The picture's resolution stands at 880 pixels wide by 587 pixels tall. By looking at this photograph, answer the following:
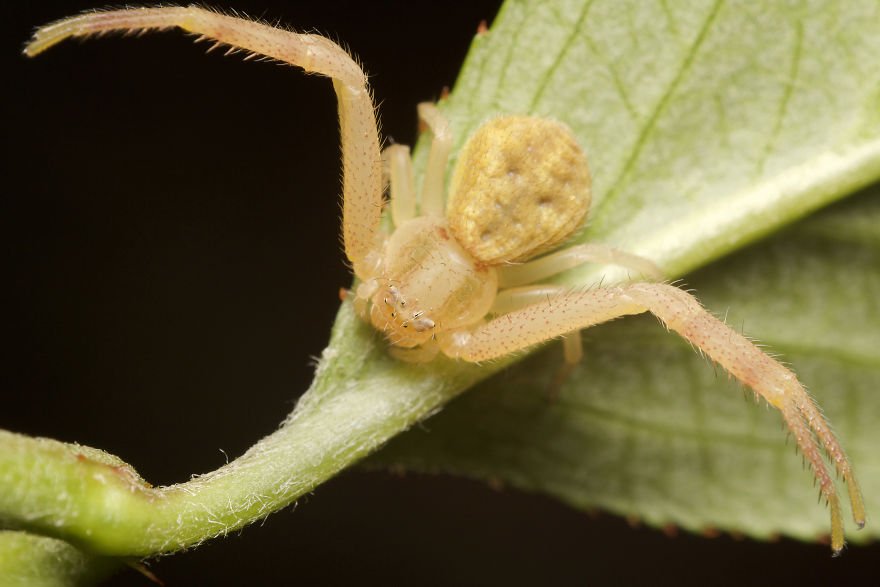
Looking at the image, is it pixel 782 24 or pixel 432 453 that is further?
pixel 432 453

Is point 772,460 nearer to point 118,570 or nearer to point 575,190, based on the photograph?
point 575,190

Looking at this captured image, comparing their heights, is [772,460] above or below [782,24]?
below

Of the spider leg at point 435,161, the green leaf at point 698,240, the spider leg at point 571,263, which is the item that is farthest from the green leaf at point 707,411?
the spider leg at point 435,161

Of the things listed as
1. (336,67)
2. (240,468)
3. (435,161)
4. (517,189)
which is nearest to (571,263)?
(517,189)

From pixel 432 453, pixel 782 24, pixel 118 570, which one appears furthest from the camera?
pixel 432 453

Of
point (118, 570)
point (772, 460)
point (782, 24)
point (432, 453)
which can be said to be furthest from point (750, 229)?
point (118, 570)

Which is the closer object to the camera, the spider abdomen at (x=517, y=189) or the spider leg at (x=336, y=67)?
the spider leg at (x=336, y=67)

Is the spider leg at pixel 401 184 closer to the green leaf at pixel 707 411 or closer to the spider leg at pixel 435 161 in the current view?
the spider leg at pixel 435 161

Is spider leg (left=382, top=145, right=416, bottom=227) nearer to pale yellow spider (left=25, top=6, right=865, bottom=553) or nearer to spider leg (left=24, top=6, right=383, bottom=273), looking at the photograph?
pale yellow spider (left=25, top=6, right=865, bottom=553)
